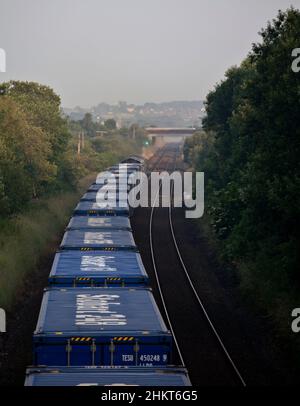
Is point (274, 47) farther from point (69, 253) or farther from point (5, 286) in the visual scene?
point (5, 286)

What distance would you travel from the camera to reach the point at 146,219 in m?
49.8

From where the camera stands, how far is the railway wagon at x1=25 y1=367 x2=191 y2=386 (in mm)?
12500

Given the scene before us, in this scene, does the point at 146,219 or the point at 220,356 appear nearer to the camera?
the point at 220,356

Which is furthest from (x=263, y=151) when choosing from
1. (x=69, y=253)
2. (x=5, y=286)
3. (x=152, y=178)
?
(x=152, y=178)

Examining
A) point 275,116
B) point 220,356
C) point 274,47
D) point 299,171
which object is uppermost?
point 274,47

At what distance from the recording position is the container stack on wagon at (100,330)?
42.7ft

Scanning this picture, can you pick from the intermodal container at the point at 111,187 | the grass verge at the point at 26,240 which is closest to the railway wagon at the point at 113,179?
the intermodal container at the point at 111,187

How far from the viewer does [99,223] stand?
31.4 m

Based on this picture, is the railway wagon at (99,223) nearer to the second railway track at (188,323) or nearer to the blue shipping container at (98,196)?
the second railway track at (188,323)

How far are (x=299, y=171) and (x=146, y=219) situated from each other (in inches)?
1128

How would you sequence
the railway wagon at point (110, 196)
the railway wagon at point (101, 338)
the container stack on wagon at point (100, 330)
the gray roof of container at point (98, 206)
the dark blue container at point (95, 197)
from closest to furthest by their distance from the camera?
the container stack on wagon at point (100, 330), the railway wagon at point (101, 338), the gray roof of container at point (98, 206), the railway wagon at point (110, 196), the dark blue container at point (95, 197)

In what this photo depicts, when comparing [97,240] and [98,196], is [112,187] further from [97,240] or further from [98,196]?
[97,240]

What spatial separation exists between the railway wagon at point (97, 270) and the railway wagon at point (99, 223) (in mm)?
6255

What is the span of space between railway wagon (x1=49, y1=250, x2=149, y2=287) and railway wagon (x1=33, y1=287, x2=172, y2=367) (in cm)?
294
